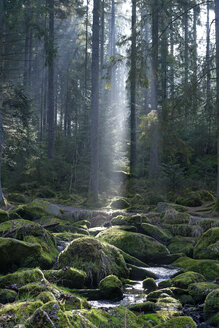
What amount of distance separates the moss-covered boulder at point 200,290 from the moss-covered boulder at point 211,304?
17.5 inches

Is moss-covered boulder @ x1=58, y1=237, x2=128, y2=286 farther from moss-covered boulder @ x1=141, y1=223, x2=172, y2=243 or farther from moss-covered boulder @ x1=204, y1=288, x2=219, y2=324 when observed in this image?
moss-covered boulder @ x1=141, y1=223, x2=172, y2=243

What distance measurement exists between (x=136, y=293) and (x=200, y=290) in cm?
116

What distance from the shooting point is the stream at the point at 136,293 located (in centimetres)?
589

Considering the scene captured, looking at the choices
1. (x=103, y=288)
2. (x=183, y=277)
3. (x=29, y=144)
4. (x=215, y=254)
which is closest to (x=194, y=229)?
(x=215, y=254)

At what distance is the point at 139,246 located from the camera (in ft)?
31.0

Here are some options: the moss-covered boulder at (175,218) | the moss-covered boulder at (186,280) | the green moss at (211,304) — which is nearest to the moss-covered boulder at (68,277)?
the moss-covered boulder at (186,280)

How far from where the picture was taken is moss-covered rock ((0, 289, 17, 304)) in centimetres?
503

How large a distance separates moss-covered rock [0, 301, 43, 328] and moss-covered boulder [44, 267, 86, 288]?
93.2 inches

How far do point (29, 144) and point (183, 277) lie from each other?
11210 millimetres

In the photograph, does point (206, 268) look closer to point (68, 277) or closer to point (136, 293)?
point (136, 293)

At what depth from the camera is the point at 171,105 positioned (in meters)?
13.8

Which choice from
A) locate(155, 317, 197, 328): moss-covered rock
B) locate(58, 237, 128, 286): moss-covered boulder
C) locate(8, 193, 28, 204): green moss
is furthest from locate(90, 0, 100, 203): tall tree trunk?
locate(155, 317, 197, 328): moss-covered rock

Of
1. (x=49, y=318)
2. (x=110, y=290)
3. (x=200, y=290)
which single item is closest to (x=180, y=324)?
(x=49, y=318)

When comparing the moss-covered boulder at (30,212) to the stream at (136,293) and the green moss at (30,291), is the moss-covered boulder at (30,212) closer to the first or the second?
the stream at (136,293)
